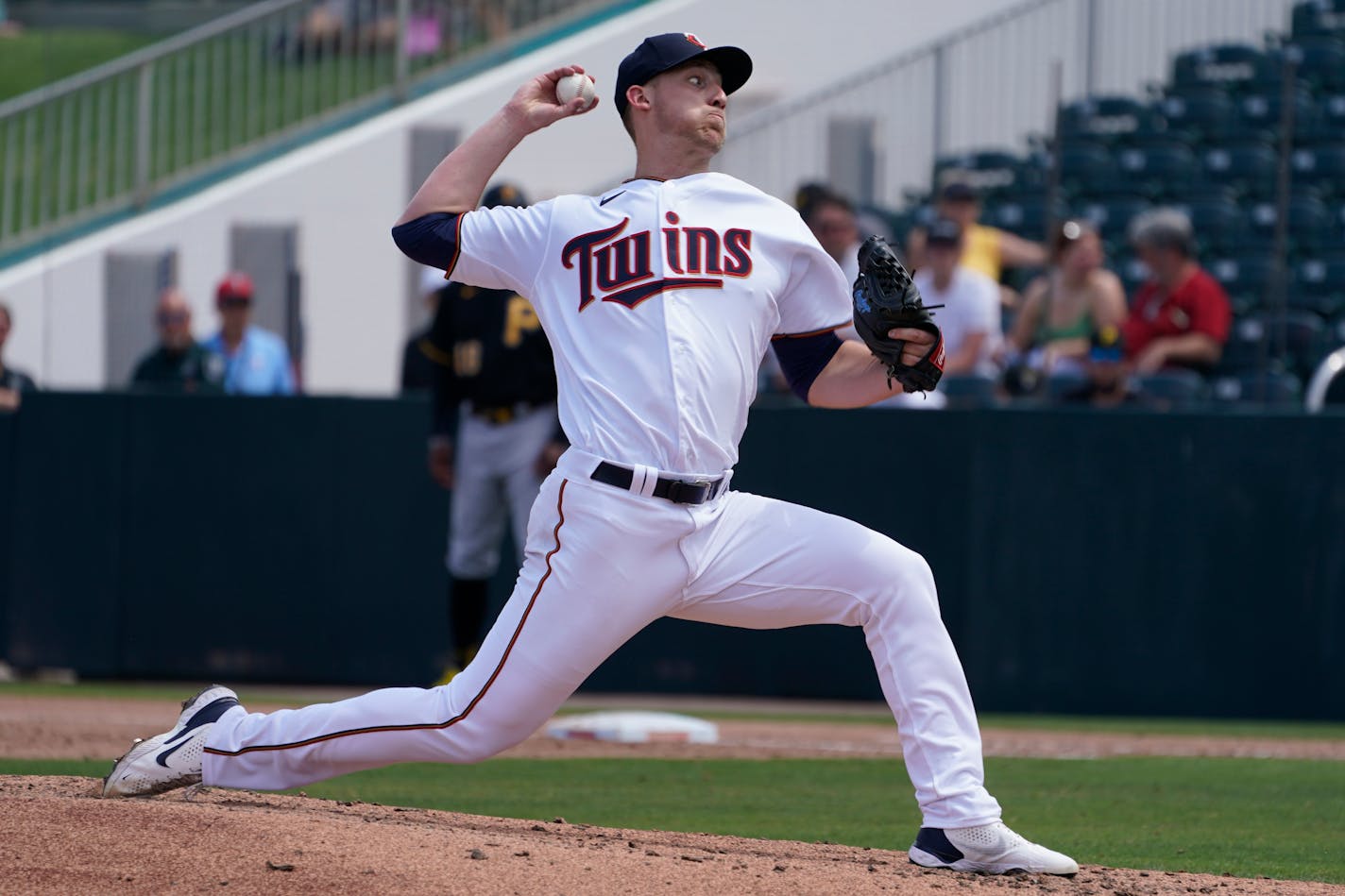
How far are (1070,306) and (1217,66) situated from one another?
16.6ft

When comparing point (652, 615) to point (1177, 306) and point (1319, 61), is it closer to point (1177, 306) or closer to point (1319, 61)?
point (1177, 306)

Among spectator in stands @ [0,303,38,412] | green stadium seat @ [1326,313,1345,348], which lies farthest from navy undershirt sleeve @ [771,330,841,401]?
green stadium seat @ [1326,313,1345,348]

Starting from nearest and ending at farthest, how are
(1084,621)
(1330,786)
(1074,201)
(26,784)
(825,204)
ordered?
(26,784) → (1330,786) → (1084,621) → (825,204) → (1074,201)

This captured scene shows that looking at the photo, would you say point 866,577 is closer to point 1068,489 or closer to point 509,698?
point 509,698

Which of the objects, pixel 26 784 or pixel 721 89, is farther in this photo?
pixel 26 784

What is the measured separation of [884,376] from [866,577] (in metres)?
0.51

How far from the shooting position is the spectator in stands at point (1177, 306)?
10.5 m

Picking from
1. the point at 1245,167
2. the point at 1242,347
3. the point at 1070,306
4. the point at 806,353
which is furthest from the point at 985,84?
the point at 806,353

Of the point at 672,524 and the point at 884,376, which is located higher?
the point at 884,376

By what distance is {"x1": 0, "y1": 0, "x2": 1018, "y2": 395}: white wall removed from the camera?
13.1 m

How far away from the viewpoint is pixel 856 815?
616 cm

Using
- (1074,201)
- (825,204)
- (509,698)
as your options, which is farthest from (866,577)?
(1074,201)

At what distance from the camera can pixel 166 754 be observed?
4824 millimetres

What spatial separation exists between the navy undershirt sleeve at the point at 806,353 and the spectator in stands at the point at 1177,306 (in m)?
6.06
